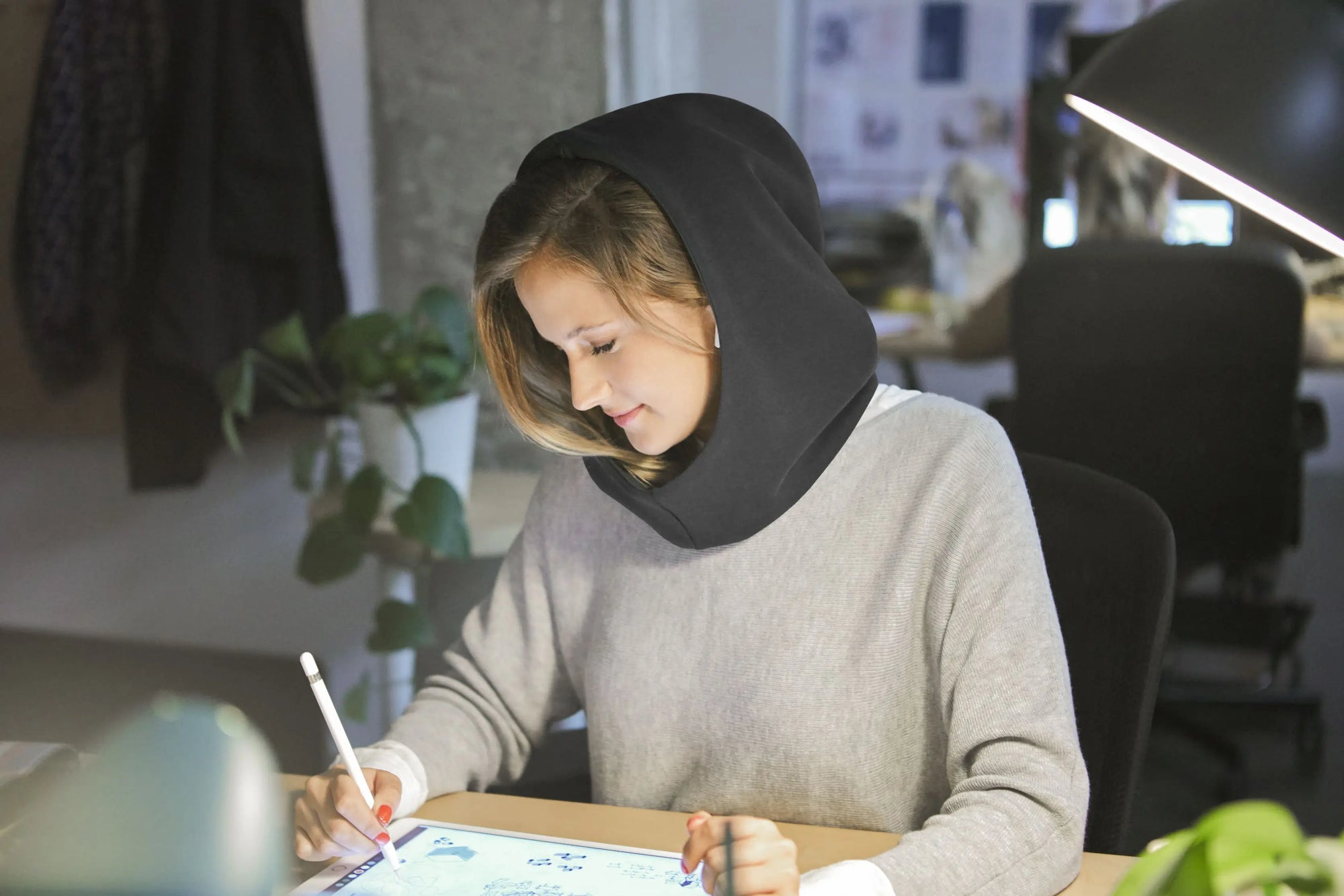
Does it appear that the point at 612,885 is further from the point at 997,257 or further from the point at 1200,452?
the point at 997,257

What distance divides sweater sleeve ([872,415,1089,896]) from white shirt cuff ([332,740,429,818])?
0.38 metres

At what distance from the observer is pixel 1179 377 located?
2316mm

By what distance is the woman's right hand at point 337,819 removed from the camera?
0.92m

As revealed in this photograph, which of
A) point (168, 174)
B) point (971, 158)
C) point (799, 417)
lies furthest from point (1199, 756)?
point (168, 174)

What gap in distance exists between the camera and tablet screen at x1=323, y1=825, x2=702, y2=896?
850 millimetres

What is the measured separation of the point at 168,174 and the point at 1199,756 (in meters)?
2.33

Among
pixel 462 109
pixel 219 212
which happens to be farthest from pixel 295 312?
pixel 462 109

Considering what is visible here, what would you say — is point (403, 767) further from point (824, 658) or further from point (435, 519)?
point (435, 519)

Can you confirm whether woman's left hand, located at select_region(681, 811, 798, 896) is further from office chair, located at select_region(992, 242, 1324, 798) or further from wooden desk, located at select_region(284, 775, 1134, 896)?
office chair, located at select_region(992, 242, 1324, 798)

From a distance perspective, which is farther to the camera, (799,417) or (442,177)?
(442,177)

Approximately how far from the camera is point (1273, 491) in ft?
7.73

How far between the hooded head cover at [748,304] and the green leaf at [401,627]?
3.33 ft

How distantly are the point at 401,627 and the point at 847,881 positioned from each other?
1342mm

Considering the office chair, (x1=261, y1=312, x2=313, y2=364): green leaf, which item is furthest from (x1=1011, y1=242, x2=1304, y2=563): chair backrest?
(x1=261, y1=312, x2=313, y2=364): green leaf
